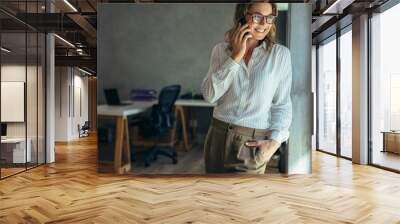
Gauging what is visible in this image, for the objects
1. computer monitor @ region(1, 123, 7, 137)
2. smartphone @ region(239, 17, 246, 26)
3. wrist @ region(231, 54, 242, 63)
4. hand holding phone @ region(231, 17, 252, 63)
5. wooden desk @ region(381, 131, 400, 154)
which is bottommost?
wooden desk @ region(381, 131, 400, 154)

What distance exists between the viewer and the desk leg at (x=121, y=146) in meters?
6.10

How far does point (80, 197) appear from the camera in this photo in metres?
4.73

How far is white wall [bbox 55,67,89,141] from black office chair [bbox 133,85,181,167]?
943cm

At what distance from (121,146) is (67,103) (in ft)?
30.8

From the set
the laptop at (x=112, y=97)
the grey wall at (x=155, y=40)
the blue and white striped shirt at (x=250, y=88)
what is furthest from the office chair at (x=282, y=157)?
the laptop at (x=112, y=97)

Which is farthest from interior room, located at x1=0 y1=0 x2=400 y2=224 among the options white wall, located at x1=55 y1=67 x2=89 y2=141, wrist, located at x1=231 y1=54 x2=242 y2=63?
white wall, located at x1=55 y1=67 x2=89 y2=141

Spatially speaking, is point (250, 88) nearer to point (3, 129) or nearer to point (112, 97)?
point (112, 97)

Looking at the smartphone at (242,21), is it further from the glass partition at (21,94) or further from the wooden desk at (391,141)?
the glass partition at (21,94)

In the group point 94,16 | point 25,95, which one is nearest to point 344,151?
point 94,16

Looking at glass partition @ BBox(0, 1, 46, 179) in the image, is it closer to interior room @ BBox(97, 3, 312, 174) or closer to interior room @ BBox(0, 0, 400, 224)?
interior room @ BBox(0, 0, 400, 224)

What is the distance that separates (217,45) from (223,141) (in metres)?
1.51

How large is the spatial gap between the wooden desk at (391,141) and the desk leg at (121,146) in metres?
4.66

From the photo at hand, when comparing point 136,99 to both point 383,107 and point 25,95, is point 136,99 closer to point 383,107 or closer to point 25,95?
point 25,95

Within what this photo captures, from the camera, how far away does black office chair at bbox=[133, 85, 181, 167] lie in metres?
6.06
